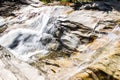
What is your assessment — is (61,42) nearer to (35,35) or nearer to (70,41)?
(70,41)

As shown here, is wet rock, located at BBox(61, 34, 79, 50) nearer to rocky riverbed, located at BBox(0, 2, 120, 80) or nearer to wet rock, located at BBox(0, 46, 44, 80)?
rocky riverbed, located at BBox(0, 2, 120, 80)

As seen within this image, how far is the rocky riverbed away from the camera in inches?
534

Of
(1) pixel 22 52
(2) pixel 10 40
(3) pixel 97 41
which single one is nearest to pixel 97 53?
(3) pixel 97 41

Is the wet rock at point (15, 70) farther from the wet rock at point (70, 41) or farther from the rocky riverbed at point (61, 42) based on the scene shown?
the wet rock at point (70, 41)

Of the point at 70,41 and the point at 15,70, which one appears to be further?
the point at 70,41

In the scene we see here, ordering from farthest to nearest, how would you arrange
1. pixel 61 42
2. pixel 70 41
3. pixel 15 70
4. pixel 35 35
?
pixel 35 35 → pixel 61 42 → pixel 70 41 → pixel 15 70

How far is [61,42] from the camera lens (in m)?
18.4

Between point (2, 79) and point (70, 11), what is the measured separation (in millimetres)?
10249

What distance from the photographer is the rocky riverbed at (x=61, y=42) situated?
13555 millimetres

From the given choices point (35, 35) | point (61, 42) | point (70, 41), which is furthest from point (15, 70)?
point (35, 35)

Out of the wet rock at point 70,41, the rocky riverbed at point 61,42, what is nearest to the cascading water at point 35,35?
the rocky riverbed at point 61,42

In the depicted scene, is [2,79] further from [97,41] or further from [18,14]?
[18,14]

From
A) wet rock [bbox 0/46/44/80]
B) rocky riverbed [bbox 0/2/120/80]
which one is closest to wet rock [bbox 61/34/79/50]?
rocky riverbed [bbox 0/2/120/80]

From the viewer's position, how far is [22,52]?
18.5 meters
